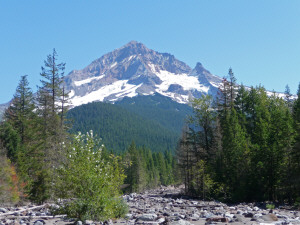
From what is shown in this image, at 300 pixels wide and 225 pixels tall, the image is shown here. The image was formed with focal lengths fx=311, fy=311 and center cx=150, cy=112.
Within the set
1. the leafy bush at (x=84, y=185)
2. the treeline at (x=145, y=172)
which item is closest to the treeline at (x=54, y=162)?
the leafy bush at (x=84, y=185)

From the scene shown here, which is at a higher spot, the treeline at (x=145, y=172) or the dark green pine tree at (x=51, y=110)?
the dark green pine tree at (x=51, y=110)

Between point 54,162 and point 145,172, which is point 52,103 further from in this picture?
point 145,172

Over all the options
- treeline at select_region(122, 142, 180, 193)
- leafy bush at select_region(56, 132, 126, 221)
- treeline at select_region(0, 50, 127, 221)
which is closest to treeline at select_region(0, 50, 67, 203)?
treeline at select_region(0, 50, 127, 221)

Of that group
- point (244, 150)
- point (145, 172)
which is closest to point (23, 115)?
point (244, 150)

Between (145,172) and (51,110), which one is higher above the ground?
(51,110)

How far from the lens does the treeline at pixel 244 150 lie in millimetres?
29328

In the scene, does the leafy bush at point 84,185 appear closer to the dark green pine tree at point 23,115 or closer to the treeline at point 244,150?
the treeline at point 244,150

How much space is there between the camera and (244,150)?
114 ft

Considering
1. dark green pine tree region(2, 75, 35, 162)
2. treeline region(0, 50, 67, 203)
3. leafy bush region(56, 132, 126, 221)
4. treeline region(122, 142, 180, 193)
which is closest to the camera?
leafy bush region(56, 132, 126, 221)

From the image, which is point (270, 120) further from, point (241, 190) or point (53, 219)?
point (53, 219)

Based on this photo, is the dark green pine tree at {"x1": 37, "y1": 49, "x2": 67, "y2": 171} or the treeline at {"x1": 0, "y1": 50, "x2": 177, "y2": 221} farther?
the dark green pine tree at {"x1": 37, "y1": 49, "x2": 67, "y2": 171}

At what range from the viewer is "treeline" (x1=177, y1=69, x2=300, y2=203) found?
2933 centimetres

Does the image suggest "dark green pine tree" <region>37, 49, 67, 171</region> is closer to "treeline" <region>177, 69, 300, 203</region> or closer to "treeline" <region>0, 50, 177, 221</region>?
"treeline" <region>0, 50, 177, 221</region>

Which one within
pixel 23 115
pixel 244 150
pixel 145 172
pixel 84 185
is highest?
pixel 23 115
